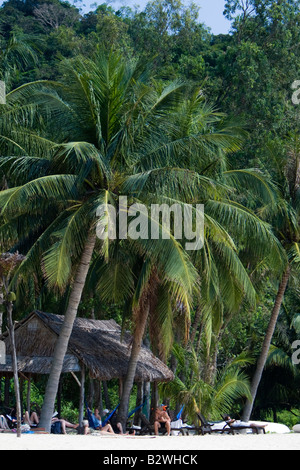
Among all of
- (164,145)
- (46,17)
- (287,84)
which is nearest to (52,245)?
(164,145)

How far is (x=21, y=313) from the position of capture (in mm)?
22812

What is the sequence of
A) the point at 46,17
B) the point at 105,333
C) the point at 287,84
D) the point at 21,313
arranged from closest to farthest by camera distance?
the point at 105,333 < the point at 21,313 < the point at 287,84 < the point at 46,17

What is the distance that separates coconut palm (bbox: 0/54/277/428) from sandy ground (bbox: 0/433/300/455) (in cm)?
211

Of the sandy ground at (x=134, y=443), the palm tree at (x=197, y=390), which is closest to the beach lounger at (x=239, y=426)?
the palm tree at (x=197, y=390)

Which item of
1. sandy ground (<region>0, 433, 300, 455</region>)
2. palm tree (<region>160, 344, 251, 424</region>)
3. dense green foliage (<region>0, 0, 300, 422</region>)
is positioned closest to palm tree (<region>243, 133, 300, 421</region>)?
dense green foliage (<region>0, 0, 300, 422</region>)

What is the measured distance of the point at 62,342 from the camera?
14992 millimetres

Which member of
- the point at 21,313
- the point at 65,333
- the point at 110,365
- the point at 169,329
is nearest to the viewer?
the point at 65,333

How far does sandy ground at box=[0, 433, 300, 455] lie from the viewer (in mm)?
11422

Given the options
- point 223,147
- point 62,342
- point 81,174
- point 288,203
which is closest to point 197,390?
point 62,342

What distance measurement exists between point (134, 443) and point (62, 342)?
325 centimetres

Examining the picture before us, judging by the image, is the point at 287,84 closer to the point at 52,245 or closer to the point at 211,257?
the point at 211,257

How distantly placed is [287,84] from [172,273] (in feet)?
49.7

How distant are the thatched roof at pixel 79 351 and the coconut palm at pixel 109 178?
1.48 metres

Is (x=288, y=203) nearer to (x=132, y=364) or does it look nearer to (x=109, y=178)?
(x=132, y=364)
